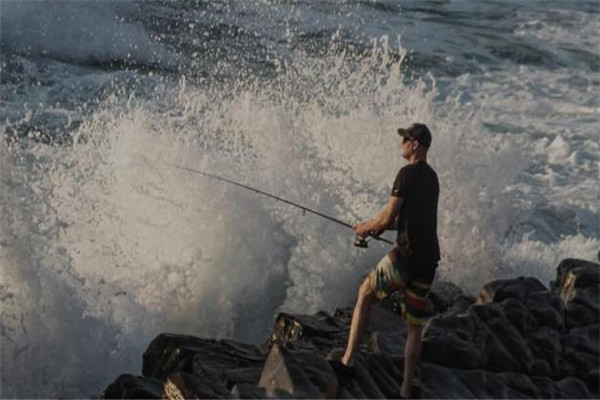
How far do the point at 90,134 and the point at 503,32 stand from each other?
40.8 ft

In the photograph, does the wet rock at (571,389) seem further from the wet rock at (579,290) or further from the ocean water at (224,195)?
the ocean water at (224,195)

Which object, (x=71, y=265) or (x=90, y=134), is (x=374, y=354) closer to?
(x=71, y=265)

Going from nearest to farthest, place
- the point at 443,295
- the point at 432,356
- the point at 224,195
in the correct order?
the point at 432,356 < the point at 443,295 < the point at 224,195

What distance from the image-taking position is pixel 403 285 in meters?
6.43

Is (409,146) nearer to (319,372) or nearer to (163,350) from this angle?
(319,372)

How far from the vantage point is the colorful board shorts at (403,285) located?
6.39 metres

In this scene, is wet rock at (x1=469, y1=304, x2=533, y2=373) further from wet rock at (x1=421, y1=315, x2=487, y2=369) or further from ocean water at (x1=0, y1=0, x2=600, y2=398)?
ocean water at (x1=0, y1=0, x2=600, y2=398)

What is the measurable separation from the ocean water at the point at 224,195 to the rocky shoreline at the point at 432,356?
1.45 meters

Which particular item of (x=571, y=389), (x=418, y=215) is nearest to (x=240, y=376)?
(x=418, y=215)

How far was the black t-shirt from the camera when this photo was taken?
6.24 m

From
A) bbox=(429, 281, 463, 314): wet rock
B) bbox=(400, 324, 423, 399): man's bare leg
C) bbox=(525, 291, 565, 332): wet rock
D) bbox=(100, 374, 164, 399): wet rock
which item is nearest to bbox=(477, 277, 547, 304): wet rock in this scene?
bbox=(525, 291, 565, 332): wet rock

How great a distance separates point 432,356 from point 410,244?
1.30 metres

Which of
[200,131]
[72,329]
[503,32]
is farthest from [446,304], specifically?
[503,32]

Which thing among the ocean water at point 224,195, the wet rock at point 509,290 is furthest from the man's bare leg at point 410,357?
the ocean water at point 224,195
